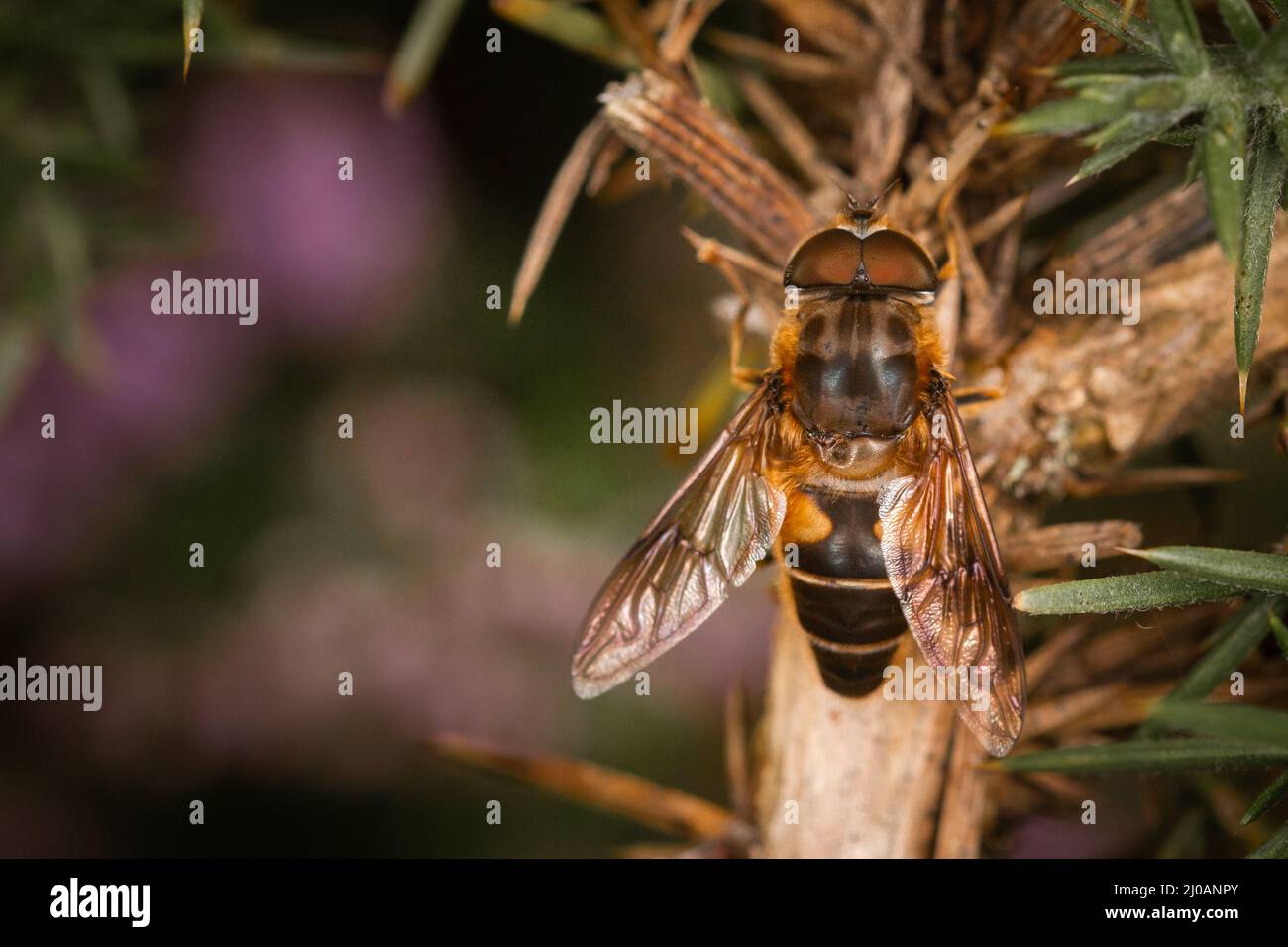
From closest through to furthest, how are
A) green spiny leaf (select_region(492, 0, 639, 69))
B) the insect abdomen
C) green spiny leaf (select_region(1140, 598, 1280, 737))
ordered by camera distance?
1. green spiny leaf (select_region(1140, 598, 1280, 737))
2. the insect abdomen
3. green spiny leaf (select_region(492, 0, 639, 69))

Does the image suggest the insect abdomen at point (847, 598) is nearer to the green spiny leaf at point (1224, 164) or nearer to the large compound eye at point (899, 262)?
the large compound eye at point (899, 262)

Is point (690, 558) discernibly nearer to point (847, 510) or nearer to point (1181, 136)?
point (847, 510)

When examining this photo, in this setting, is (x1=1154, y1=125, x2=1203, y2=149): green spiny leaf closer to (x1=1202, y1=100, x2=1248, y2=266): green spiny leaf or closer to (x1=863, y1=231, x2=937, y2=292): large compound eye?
(x1=1202, y1=100, x2=1248, y2=266): green spiny leaf

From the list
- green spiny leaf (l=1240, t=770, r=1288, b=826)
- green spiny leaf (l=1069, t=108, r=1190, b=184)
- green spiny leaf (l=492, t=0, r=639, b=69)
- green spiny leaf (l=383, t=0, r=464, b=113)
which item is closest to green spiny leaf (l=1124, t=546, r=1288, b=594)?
green spiny leaf (l=1240, t=770, r=1288, b=826)

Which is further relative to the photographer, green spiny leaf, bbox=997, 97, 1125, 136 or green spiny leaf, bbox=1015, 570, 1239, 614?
green spiny leaf, bbox=1015, 570, 1239, 614

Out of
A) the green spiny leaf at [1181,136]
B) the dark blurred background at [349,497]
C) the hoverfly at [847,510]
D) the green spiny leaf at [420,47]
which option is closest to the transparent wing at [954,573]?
the hoverfly at [847,510]
